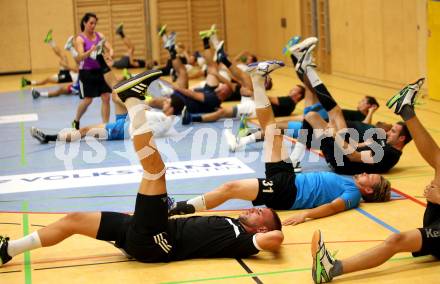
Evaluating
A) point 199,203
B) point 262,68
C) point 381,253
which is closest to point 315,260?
point 381,253

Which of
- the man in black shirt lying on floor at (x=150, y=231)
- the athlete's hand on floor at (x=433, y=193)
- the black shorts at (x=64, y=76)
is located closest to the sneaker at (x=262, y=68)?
the man in black shirt lying on floor at (x=150, y=231)

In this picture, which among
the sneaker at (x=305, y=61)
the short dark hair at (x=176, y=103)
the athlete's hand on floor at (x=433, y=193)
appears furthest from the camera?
the short dark hair at (x=176, y=103)

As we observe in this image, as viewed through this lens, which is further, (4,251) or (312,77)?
(312,77)

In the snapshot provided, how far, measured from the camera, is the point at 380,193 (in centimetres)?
779

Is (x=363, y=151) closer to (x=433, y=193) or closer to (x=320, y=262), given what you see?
(x=433, y=193)

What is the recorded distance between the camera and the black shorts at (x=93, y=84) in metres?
12.7

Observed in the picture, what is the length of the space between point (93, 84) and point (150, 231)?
711cm

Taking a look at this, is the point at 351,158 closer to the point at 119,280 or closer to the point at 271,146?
the point at 271,146

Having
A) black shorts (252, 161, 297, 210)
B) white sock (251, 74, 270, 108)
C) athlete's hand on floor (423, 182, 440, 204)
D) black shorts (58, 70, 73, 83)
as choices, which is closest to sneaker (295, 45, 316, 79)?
white sock (251, 74, 270, 108)

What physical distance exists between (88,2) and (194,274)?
18.3m

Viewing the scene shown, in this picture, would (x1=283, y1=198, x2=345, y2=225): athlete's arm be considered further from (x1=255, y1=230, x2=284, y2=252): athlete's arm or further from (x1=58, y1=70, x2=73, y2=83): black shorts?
(x1=58, y1=70, x2=73, y2=83): black shorts

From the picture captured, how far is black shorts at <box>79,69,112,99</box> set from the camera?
1270 centimetres

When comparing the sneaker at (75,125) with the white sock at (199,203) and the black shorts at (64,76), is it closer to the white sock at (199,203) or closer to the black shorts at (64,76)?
the white sock at (199,203)

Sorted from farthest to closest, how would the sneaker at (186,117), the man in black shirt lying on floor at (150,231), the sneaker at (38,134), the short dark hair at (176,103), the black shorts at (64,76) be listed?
the black shorts at (64,76)
the short dark hair at (176,103)
the sneaker at (186,117)
the sneaker at (38,134)
the man in black shirt lying on floor at (150,231)
